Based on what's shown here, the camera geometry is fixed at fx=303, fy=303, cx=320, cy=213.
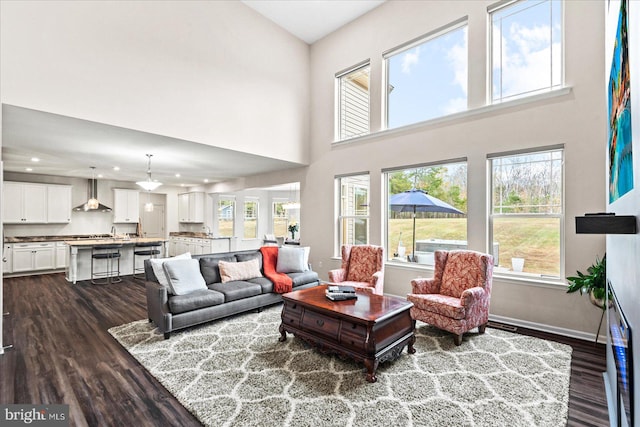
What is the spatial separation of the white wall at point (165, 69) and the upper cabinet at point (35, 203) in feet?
19.3

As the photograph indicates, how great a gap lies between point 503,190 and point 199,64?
486 centimetres

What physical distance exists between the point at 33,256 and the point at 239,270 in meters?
6.34

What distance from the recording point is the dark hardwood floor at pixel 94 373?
2154 mm

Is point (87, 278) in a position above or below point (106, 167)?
below

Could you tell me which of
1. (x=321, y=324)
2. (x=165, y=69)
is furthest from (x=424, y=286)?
(x=165, y=69)

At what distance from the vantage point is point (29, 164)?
689cm

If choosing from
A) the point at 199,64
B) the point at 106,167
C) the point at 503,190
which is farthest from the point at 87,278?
the point at 503,190

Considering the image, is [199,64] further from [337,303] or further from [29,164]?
[29,164]

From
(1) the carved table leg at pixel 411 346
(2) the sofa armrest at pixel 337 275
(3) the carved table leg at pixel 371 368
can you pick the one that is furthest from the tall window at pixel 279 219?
(3) the carved table leg at pixel 371 368

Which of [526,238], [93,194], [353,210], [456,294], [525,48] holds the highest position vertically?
[525,48]

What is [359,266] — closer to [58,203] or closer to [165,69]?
[165,69]

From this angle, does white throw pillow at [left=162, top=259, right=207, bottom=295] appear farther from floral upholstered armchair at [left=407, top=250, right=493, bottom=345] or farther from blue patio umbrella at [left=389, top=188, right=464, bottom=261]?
blue patio umbrella at [left=389, top=188, right=464, bottom=261]

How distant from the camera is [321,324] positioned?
297 cm

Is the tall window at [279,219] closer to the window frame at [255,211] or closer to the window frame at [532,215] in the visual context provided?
the window frame at [255,211]
